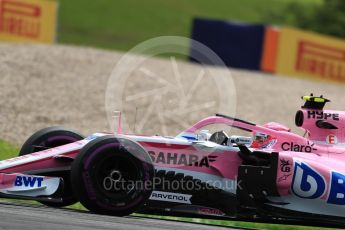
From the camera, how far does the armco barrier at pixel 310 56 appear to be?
31.2m

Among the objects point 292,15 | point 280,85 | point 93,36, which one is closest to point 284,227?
point 280,85

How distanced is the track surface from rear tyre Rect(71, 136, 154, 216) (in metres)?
0.17

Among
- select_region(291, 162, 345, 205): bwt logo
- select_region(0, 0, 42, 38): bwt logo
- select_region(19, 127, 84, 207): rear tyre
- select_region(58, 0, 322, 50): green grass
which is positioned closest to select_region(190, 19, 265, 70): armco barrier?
select_region(0, 0, 42, 38): bwt logo

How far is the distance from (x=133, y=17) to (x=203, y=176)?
1695 inches

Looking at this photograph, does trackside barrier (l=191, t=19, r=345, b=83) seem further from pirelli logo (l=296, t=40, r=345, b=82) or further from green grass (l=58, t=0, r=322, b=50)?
green grass (l=58, t=0, r=322, b=50)

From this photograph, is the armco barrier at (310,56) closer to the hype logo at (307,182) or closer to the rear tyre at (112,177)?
the hype logo at (307,182)

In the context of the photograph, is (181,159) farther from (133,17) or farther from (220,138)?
(133,17)

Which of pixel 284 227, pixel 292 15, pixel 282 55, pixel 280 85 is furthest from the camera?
pixel 292 15

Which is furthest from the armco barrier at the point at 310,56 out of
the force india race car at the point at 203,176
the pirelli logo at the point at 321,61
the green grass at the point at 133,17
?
the force india race car at the point at 203,176

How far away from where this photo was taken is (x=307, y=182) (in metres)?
10.2

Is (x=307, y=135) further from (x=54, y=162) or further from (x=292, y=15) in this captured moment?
(x=292, y=15)

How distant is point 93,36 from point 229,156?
119 ft

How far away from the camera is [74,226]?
849 centimetres

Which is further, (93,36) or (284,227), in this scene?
(93,36)
